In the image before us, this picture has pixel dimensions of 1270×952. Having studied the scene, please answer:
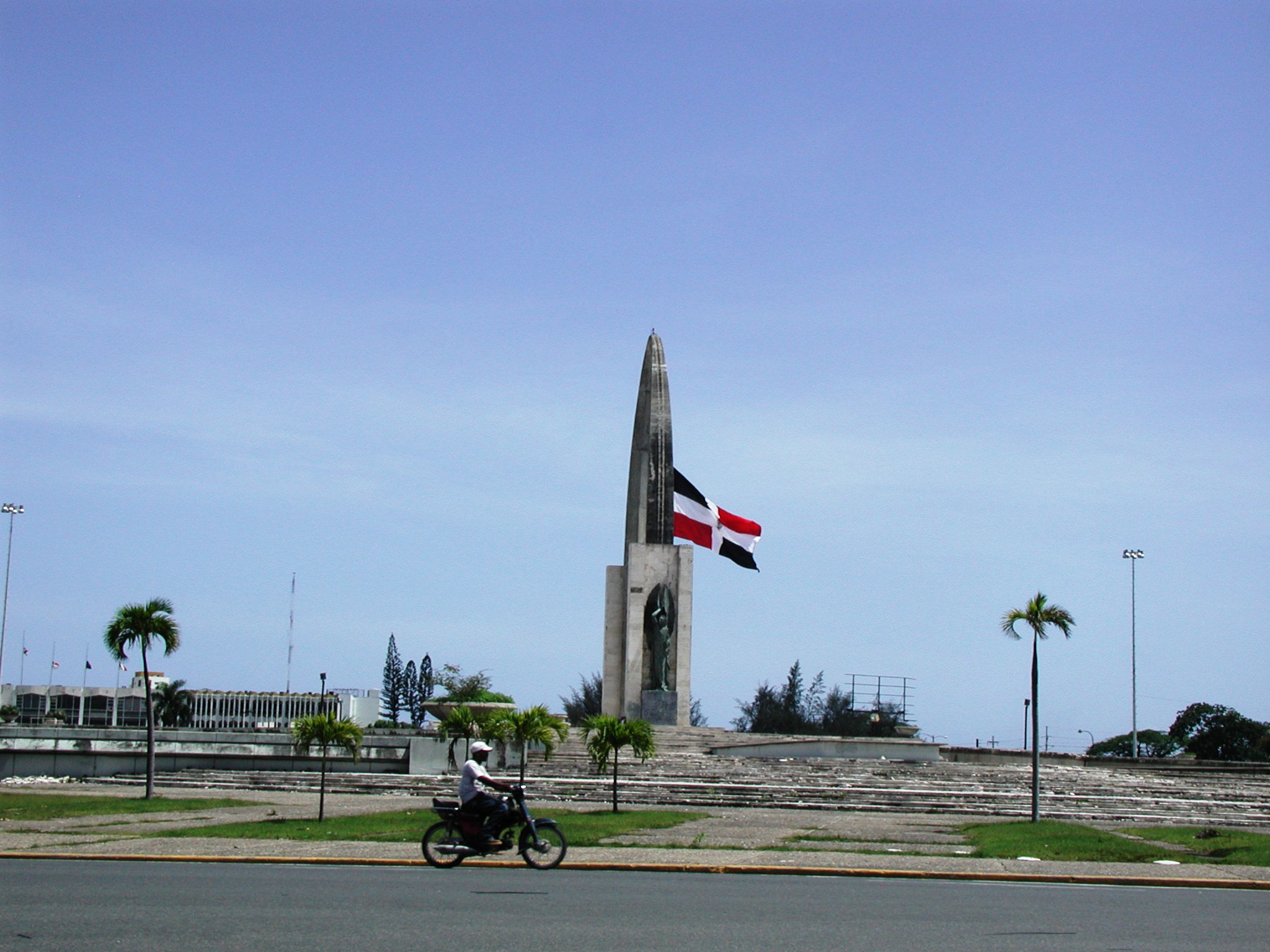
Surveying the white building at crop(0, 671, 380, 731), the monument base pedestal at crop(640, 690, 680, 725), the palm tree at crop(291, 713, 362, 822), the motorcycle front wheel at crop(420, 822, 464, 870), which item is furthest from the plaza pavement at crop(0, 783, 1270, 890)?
the white building at crop(0, 671, 380, 731)

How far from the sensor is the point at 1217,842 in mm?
21094

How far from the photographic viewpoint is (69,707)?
326ft

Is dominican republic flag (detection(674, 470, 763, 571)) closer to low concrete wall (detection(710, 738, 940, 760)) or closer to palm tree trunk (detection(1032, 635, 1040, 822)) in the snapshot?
low concrete wall (detection(710, 738, 940, 760))

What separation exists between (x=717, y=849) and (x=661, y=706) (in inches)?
961

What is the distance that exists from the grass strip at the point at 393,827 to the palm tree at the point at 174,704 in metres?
48.7

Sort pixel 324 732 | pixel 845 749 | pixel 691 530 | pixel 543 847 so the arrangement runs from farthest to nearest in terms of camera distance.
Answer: pixel 691 530 < pixel 845 749 < pixel 324 732 < pixel 543 847

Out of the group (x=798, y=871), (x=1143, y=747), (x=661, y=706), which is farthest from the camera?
(x=1143, y=747)

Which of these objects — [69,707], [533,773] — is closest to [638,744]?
[533,773]

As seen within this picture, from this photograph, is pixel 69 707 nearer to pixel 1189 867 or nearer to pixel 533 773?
pixel 533 773

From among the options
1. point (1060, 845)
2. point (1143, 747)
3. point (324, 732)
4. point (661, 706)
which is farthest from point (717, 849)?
point (1143, 747)

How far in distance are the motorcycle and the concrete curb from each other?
1.01 ft

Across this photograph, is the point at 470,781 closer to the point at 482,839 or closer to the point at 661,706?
the point at 482,839

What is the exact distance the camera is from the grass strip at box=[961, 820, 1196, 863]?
18.2 metres

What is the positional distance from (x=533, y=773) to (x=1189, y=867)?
16377mm
